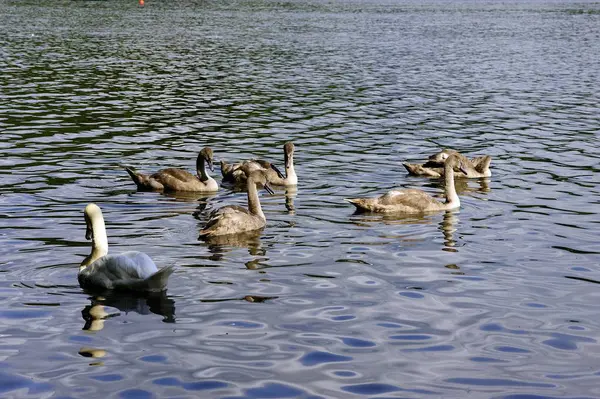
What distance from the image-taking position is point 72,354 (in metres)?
11.5

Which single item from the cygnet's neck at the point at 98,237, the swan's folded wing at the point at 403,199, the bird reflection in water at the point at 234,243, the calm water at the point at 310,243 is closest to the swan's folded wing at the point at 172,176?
the calm water at the point at 310,243

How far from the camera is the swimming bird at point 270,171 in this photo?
2306 centimetres

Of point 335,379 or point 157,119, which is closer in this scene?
point 335,379

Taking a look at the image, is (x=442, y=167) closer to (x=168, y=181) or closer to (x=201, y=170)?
(x=201, y=170)

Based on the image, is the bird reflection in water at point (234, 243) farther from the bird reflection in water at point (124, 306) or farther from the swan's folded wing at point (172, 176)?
the swan's folded wing at point (172, 176)

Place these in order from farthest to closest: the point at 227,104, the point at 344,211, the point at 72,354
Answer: the point at 227,104 < the point at 344,211 < the point at 72,354

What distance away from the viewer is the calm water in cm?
1127

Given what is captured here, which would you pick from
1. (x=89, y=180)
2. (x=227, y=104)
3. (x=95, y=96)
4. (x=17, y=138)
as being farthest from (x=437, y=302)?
(x=95, y=96)

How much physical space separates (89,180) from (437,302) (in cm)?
1142

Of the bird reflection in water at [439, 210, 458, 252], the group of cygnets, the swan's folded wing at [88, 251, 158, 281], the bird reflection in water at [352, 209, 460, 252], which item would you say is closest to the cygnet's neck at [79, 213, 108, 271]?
the group of cygnets

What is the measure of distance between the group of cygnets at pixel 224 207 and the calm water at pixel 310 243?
0.37 meters

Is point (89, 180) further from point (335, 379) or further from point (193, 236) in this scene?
point (335, 379)

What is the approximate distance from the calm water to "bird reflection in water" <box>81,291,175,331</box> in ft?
0.17

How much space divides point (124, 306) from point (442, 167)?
1283 cm
